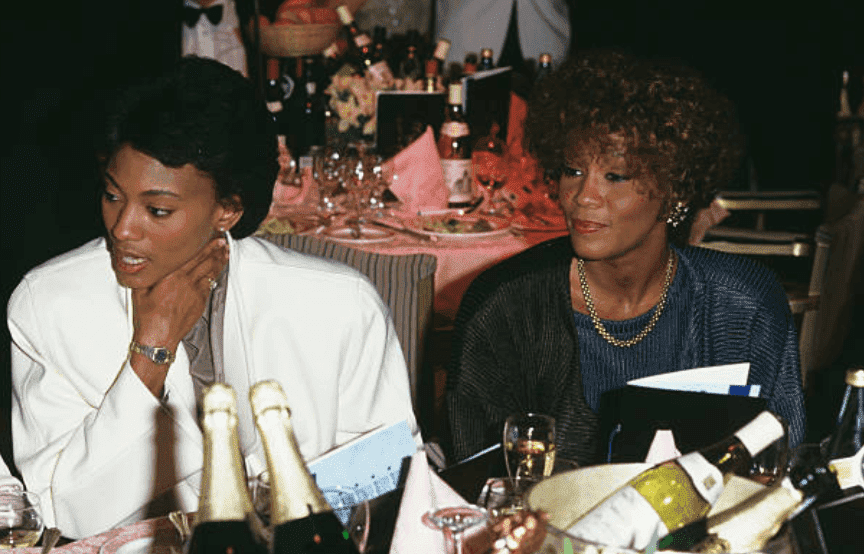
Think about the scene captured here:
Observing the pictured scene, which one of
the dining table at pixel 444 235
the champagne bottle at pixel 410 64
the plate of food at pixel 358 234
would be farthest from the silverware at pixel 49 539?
the champagne bottle at pixel 410 64

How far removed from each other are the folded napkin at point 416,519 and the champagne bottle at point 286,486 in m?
0.26

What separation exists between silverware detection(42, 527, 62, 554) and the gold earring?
151cm

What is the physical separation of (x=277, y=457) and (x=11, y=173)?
4.49 m

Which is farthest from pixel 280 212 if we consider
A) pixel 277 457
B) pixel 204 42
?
pixel 277 457

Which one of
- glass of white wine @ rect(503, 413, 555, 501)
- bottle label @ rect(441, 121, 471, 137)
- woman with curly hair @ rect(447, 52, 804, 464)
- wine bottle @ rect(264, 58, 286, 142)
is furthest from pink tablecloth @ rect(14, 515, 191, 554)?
wine bottle @ rect(264, 58, 286, 142)

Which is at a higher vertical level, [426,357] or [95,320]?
[95,320]

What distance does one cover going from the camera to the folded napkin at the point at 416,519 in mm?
1249

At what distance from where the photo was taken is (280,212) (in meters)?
3.89

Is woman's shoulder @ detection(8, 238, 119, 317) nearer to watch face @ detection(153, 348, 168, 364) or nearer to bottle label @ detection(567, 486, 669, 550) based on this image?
watch face @ detection(153, 348, 168, 364)

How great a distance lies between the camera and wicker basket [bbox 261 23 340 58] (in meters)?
4.54

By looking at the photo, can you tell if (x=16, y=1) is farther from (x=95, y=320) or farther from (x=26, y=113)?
(x=95, y=320)

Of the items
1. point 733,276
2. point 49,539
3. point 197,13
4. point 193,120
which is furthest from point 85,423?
point 197,13

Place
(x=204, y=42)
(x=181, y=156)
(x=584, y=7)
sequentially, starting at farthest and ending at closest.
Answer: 1. (x=584, y=7)
2. (x=204, y=42)
3. (x=181, y=156)

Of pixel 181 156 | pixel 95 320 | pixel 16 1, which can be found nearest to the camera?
pixel 181 156
